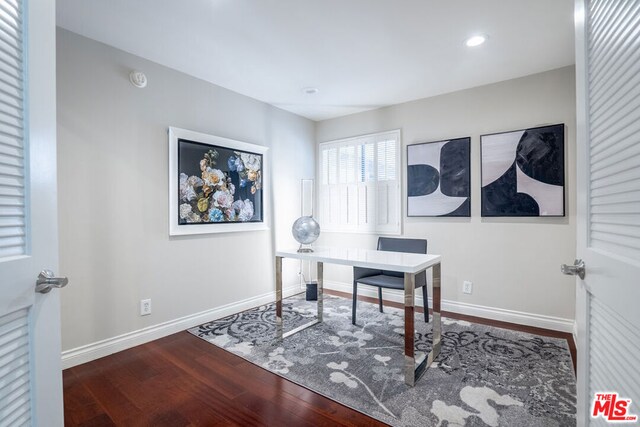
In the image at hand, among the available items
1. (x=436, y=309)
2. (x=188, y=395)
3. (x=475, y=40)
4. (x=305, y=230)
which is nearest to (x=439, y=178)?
(x=475, y=40)

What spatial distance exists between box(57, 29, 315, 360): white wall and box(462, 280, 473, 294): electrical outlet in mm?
2279

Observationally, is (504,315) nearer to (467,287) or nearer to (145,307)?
(467,287)

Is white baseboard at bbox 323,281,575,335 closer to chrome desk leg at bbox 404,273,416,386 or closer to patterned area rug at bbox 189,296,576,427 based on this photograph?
patterned area rug at bbox 189,296,576,427

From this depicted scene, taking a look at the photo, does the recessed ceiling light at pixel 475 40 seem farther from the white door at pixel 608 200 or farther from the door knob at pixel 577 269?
the door knob at pixel 577 269

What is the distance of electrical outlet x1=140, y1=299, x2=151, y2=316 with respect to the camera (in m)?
2.57

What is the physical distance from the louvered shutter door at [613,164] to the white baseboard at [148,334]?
→ 9.25ft

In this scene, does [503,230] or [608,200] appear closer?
[608,200]

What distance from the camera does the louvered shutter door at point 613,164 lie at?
71cm

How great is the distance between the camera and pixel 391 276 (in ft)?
9.94

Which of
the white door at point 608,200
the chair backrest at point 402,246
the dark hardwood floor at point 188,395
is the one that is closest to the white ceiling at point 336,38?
the white door at point 608,200

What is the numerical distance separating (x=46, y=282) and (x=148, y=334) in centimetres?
198

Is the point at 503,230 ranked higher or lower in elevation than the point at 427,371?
higher

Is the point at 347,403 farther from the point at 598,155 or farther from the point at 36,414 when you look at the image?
the point at 598,155

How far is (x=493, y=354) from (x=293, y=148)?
9.88 feet
